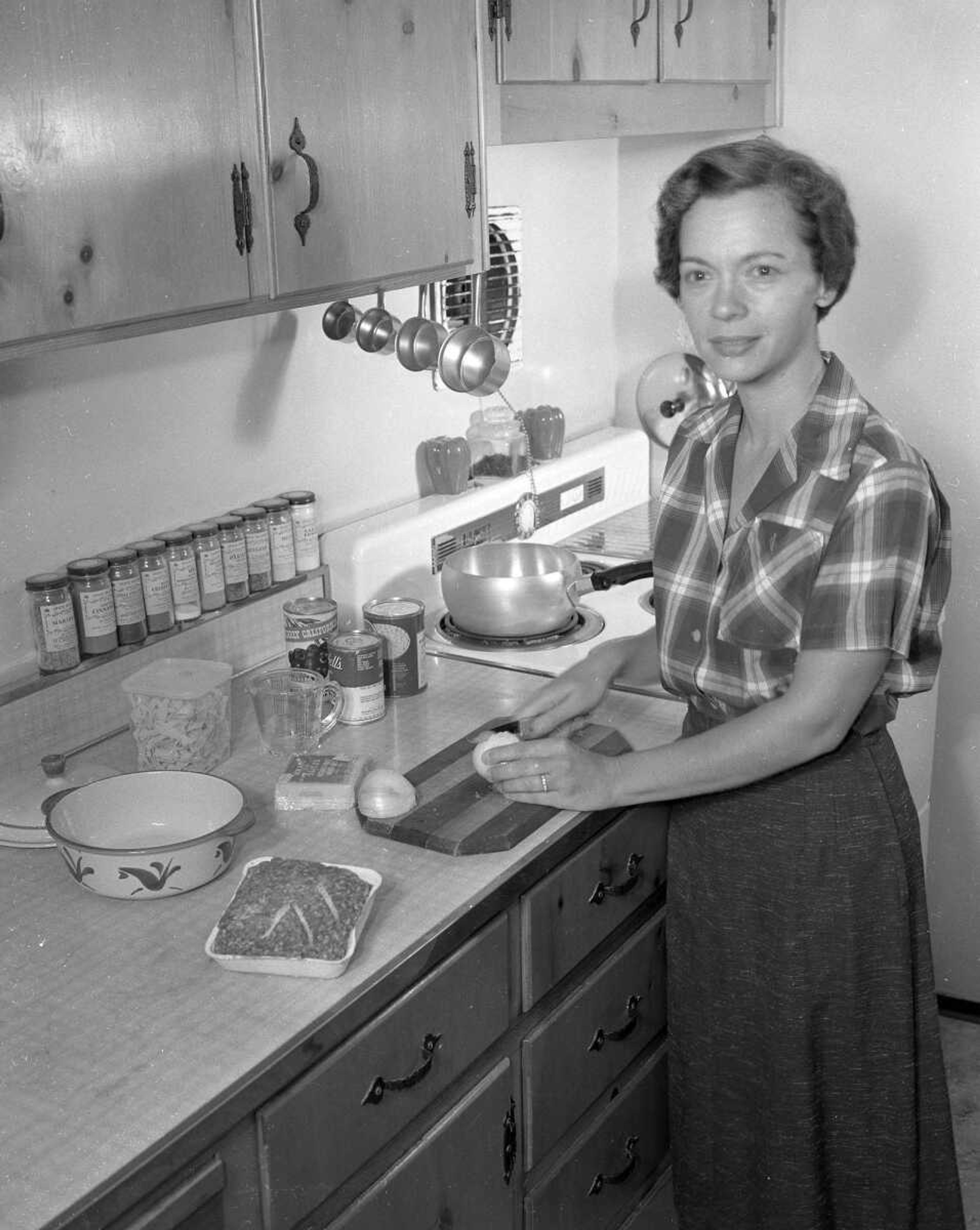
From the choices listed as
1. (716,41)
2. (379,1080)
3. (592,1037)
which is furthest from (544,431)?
(379,1080)

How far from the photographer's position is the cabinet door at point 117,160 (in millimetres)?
1325

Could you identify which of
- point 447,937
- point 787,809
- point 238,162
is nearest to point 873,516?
point 787,809

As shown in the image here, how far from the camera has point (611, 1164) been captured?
78.6 inches

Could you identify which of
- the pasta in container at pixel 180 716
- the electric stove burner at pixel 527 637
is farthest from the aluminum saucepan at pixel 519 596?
the pasta in container at pixel 180 716

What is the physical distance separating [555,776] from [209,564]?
66 centimetres

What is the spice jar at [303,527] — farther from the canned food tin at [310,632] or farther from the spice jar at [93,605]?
the spice jar at [93,605]

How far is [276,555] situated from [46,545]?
0.39 meters

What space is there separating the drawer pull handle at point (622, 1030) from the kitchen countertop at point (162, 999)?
0.33 m

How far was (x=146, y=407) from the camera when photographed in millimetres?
A: 2053

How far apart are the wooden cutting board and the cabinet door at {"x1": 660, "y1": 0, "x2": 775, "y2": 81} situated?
1.17 meters

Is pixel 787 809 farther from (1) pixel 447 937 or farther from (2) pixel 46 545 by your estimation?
(2) pixel 46 545

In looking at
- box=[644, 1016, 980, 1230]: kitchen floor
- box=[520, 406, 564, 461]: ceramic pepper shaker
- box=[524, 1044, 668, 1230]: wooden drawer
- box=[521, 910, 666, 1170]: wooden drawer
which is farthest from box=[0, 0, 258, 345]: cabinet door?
box=[644, 1016, 980, 1230]: kitchen floor

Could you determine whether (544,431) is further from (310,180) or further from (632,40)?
(310,180)

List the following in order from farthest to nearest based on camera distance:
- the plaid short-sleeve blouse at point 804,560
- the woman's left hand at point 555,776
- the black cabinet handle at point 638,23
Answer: the black cabinet handle at point 638,23 < the woman's left hand at point 555,776 < the plaid short-sleeve blouse at point 804,560
